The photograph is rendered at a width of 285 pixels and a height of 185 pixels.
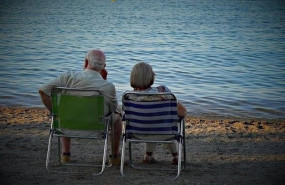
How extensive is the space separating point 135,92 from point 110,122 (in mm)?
648

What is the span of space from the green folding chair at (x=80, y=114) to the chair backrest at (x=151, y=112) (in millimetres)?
280

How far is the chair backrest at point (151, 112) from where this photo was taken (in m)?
4.91

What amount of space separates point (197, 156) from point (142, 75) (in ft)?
5.16

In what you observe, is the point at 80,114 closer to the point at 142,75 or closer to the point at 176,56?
the point at 142,75

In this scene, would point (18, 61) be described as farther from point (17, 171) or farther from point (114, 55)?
point (17, 171)

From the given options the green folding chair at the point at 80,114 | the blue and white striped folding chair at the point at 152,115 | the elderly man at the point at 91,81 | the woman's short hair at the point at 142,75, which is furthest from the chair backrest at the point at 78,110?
the woman's short hair at the point at 142,75

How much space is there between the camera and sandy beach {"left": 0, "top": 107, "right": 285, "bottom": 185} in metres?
4.96

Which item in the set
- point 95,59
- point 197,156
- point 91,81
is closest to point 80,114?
point 91,81

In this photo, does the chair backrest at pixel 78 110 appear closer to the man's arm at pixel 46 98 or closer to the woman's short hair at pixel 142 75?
the man's arm at pixel 46 98

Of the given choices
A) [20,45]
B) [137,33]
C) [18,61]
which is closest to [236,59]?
[18,61]

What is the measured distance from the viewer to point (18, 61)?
17953mm

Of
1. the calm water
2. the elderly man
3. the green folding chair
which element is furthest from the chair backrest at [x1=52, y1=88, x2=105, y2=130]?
the calm water

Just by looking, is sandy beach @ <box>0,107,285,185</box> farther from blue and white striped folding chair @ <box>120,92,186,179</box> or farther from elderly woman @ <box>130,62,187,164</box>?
elderly woman @ <box>130,62,187,164</box>

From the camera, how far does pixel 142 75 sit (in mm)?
5051
